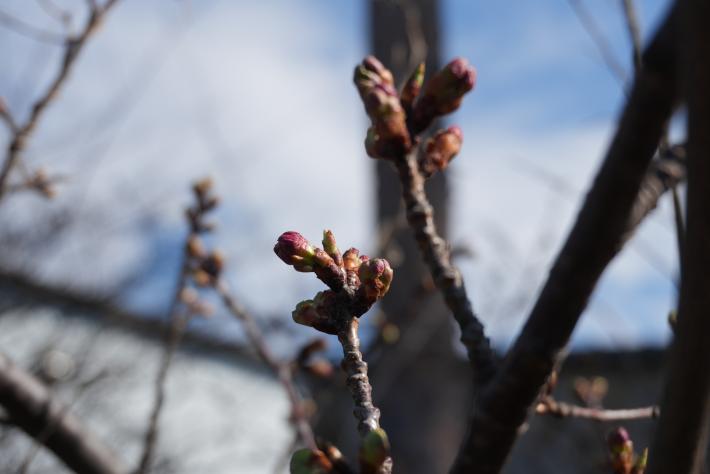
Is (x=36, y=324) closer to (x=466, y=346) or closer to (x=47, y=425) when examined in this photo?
(x=47, y=425)

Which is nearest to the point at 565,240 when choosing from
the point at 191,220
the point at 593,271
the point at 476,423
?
the point at 593,271

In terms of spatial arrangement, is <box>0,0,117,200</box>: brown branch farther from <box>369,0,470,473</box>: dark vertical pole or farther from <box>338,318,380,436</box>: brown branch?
<box>369,0,470,473</box>: dark vertical pole

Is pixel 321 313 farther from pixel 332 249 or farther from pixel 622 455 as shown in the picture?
pixel 622 455

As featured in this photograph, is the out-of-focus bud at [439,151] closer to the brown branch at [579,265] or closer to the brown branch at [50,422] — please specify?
the brown branch at [579,265]

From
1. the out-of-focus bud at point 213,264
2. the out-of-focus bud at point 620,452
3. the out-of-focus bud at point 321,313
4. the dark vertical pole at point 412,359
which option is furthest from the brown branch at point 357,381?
the dark vertical pole at point 412,359

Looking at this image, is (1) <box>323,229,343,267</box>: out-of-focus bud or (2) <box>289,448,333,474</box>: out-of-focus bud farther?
(1) <box>323,229,343,267</box>: out-of-focus bud

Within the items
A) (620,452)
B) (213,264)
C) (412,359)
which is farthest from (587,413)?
(412,359)

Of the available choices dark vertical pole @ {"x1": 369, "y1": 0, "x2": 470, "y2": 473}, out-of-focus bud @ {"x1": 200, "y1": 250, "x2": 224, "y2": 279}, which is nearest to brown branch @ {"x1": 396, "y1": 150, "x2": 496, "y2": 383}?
out-of-focus bud @ {"x1": 200, "y1": 250, "x2": 224, "y2": 279}
